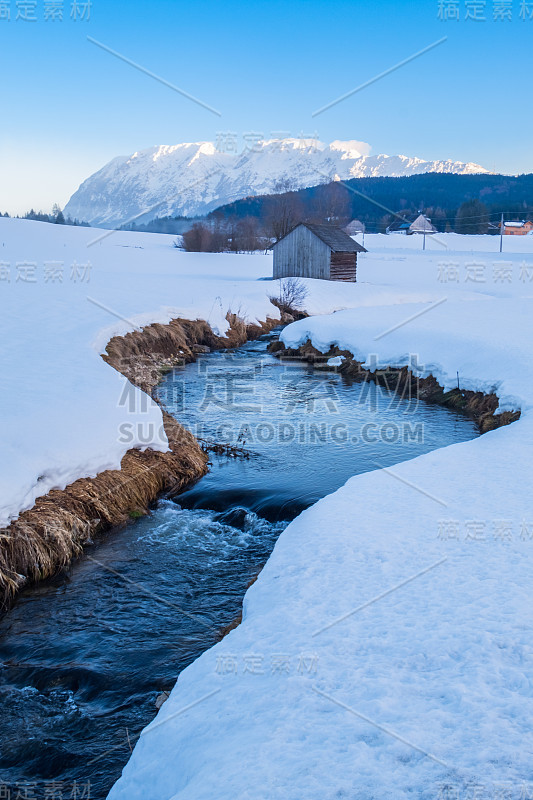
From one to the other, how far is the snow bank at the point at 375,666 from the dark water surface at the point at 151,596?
818mm

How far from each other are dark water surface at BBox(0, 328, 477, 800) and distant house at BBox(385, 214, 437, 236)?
3927 inches

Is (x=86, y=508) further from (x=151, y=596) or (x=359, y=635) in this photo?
(x=359, y=635)

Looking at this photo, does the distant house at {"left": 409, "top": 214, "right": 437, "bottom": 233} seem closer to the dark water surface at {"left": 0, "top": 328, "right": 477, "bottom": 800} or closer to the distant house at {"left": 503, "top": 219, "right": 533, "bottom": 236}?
the distant house at {"left": 503, "top": 219, "right": 533, "bottom": 236}

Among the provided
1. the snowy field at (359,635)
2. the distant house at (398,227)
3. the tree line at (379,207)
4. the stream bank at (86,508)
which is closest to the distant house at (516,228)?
the tree line at (379,207)

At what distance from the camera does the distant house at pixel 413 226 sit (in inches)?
4368

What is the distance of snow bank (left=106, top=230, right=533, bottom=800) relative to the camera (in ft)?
11.3

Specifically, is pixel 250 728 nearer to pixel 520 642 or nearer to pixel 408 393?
pixel 520 642

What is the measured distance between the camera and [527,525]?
6559mm

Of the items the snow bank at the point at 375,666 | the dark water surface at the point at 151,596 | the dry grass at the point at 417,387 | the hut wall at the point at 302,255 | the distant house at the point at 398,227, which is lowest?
the dark water surface at the point at 151,596

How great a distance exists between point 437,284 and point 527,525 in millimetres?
41721

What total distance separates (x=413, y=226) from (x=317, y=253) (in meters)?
78.0

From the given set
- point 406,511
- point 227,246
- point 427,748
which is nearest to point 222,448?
point 406,511

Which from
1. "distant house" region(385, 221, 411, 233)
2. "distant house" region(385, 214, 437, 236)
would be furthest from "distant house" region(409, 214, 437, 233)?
"distant house" region(385, 221, 411, 233)

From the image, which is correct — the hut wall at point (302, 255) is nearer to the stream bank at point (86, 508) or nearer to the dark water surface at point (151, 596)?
the dark water surface at point (151, 596)
